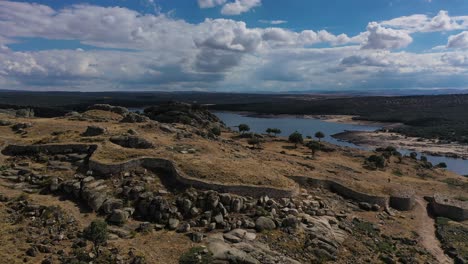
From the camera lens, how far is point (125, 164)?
84.0 ft

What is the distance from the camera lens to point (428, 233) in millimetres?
26125

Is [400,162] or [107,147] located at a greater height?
[107,147]

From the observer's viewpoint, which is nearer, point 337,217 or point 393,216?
point 337,217

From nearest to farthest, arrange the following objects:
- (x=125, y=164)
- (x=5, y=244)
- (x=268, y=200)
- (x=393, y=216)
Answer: (x=5, y=244) < (x=268, y=200) < (x=125, y=164) < (x=393, y=216)

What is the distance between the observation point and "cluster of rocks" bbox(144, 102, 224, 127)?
69.4 metres

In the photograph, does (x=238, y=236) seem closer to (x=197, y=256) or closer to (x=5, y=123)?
(x=197, y=256)

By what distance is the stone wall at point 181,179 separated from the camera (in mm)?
24058

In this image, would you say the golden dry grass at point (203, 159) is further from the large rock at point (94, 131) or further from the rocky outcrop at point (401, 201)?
the rocky outcrop at point (401, 201)

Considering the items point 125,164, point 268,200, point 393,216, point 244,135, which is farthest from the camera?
point 244,135

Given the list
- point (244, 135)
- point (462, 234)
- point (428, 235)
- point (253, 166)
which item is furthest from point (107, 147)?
point (244, 135)

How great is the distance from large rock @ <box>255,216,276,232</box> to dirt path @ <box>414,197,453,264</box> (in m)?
9.66

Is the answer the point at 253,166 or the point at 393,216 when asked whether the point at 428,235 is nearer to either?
the point at 393,216

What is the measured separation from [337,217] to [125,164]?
1388cm

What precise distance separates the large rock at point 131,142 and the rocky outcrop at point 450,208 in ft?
73.9
